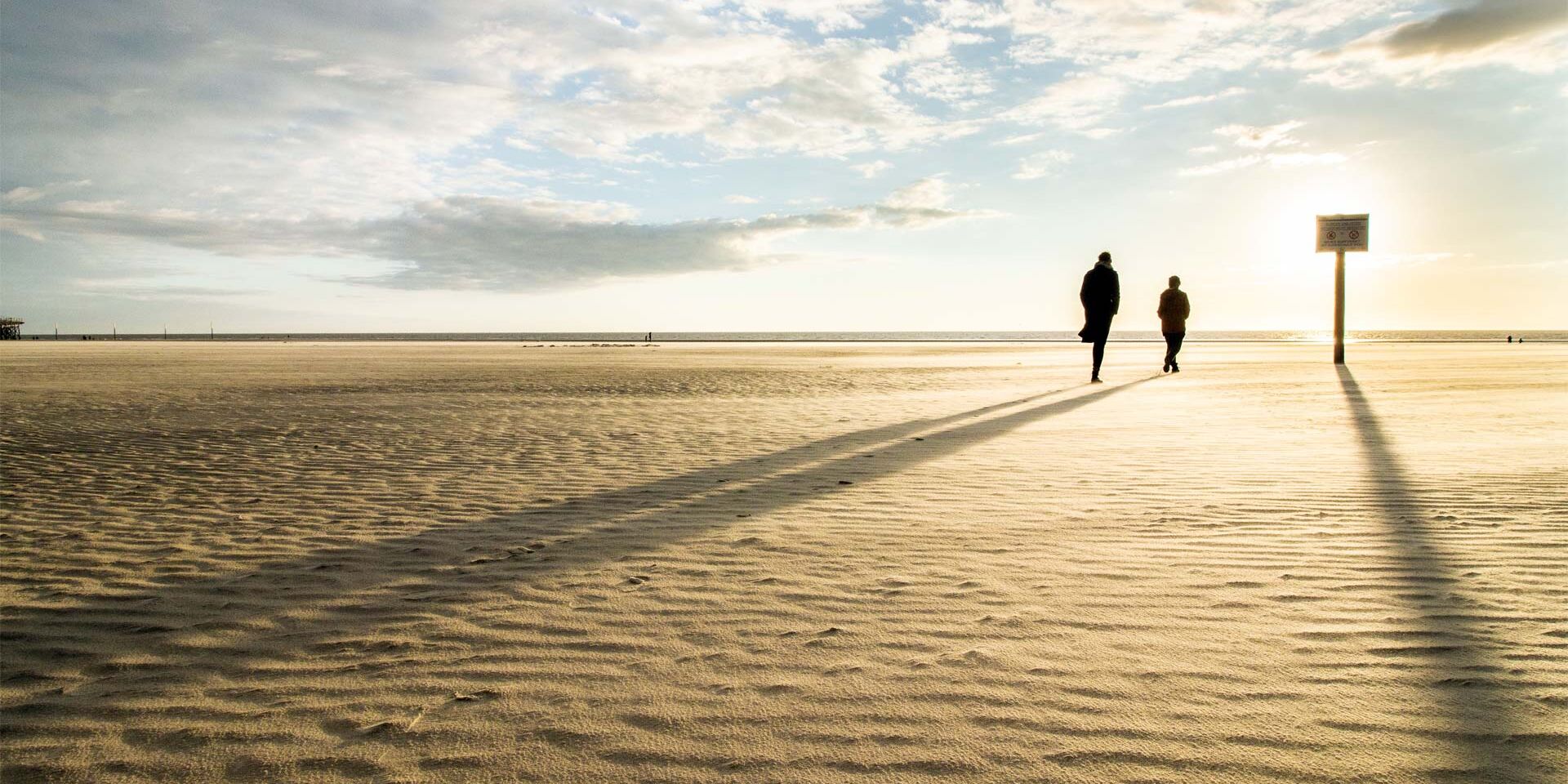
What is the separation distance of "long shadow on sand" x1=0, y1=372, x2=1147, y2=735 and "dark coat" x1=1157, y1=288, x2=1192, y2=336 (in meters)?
14.0

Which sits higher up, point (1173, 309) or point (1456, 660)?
point (1173, 309)

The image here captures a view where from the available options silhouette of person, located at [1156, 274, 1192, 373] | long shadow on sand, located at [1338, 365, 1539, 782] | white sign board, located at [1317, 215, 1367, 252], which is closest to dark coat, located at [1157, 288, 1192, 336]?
silhouette of person, located at [1156, 274, 1192, 373]

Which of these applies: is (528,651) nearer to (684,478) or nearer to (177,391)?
(684,478)

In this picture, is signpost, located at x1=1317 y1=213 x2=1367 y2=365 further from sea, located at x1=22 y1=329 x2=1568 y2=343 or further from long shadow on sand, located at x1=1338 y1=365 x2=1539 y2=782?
sea, located at x1=22 y1=329 x2=1568 y2=343

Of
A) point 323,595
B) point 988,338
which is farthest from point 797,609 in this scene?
point 988,338

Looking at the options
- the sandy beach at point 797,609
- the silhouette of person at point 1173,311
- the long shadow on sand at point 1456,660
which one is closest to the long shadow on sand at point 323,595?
the sandy beach at point 797,609

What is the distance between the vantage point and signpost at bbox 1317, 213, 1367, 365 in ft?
60.5

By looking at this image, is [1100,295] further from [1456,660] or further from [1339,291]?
[1456,660]

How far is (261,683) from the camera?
3.10 m

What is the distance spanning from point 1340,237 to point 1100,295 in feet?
23.2

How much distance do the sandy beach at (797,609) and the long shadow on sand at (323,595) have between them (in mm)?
24

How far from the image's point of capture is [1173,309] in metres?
18.6

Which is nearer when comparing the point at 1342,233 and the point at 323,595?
the point at 323,595

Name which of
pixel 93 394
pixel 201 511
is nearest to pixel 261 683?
pixel 201 511
